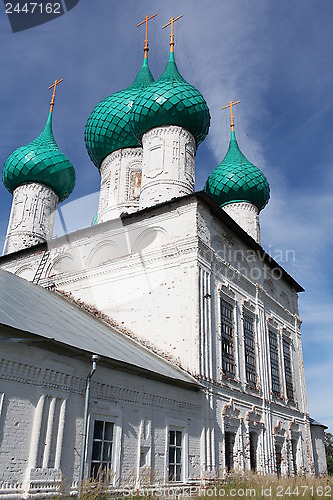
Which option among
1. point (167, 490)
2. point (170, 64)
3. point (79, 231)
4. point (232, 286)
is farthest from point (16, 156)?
point (167, 490)

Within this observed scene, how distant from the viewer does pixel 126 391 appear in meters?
6.92

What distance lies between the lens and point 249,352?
11.2m

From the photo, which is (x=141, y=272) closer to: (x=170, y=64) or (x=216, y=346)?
(x=216, y=346)

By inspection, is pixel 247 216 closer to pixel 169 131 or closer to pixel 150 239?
pixel 169 131

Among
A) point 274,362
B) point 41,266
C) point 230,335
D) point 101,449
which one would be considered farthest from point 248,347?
point 101,449

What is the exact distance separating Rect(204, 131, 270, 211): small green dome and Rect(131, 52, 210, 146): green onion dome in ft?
8.67

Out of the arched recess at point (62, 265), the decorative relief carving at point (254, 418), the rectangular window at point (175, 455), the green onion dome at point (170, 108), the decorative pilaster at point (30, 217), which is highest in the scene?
the green onion dome at point (170, 108)

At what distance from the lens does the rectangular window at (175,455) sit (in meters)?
7.52

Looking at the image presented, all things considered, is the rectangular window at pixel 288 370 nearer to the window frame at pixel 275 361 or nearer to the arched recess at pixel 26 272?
the window frame at pixel 275 361

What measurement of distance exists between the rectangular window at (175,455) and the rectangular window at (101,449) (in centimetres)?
143

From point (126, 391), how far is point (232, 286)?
4633 mm

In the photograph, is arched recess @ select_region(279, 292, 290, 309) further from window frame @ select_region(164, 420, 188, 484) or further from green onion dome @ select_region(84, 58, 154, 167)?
window frame @ select_region(164, 420, 188, 484)

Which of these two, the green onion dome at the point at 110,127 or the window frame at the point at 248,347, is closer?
the window frame at the point at 248,347

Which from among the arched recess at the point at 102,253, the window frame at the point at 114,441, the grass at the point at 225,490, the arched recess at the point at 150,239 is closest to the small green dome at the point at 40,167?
the arched recess at the point at 102,253
